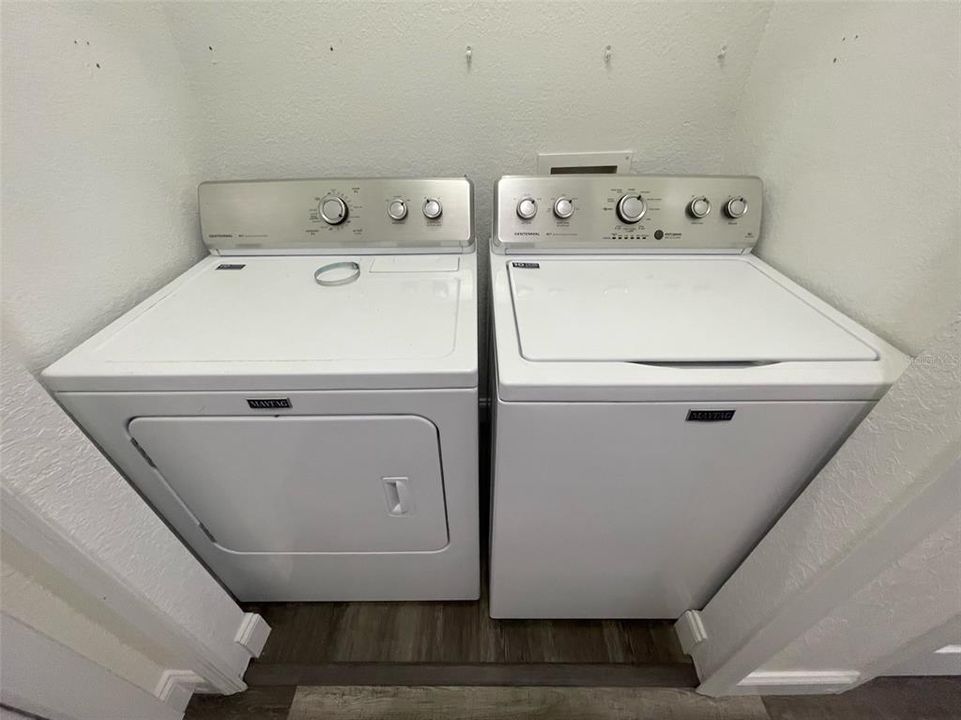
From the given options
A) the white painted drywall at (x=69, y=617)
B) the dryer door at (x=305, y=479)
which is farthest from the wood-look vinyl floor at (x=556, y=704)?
the dryer door at (x=305, y=479)

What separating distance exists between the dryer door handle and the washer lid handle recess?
50cm

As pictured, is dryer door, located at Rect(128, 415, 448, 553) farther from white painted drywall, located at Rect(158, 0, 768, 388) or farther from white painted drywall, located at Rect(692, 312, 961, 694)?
white painted drywall, located at Rect(158, 0, 768, 388)

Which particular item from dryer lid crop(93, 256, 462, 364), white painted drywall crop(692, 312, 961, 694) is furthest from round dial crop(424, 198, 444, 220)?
white painted drywall crop(692, 312, 961, 694)

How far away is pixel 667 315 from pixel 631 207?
41 cm

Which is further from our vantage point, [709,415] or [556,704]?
[556,704]

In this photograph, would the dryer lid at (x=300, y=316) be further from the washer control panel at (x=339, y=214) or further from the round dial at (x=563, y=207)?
the round dial at (x=563, y=207)

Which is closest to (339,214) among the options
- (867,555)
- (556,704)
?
(867,555)

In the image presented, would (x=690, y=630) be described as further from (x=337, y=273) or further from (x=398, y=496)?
Answer: (x=337, y=273)

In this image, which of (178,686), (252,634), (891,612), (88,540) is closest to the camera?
(88,540)

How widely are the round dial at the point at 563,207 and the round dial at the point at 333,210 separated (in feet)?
1.94

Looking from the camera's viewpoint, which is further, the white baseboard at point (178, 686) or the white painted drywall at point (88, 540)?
the white baseboard at point (178, 686)

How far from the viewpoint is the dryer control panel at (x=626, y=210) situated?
1122 millimetres

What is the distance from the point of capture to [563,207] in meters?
1.12

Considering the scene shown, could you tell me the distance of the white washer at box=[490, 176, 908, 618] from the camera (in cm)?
70
